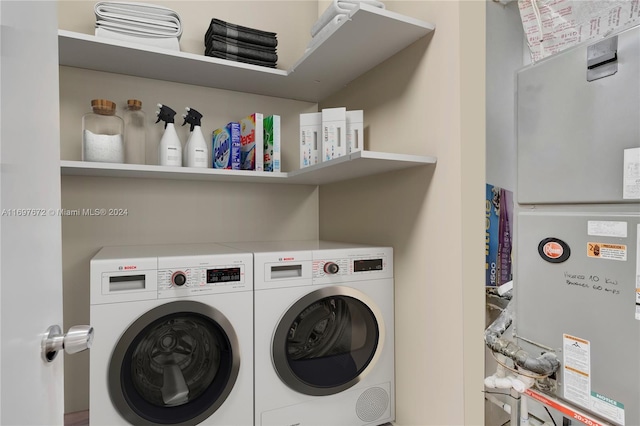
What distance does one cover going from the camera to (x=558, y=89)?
1.33 metres

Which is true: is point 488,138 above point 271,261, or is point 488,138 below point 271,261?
above

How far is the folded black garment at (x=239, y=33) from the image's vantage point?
1835 mm

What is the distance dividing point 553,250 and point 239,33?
173 cm

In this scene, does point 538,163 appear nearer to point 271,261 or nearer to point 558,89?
point 558,89

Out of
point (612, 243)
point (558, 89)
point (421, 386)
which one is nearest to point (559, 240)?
point (612, 243)

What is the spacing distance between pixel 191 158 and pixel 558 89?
1.57 metres

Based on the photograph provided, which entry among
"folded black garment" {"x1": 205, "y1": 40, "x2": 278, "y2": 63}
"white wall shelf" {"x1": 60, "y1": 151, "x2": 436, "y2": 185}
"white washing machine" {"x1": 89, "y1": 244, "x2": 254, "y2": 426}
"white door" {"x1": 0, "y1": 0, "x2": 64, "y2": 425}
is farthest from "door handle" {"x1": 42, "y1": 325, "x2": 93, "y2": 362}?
"folded black garment" {"x1": 205, "y1": 40, "x2": 278, "y2": 63}

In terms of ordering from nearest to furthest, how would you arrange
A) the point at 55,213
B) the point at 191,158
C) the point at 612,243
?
the point at 55,213 → the point at 612,243 → the point at 191,158

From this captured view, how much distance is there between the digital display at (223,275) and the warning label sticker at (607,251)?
1245 mm

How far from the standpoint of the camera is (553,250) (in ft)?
4.42

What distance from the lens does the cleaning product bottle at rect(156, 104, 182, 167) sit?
1755mm

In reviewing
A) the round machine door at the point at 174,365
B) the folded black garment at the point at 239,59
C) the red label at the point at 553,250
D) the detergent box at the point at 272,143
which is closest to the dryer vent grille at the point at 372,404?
the round machine door at the point at 174,365

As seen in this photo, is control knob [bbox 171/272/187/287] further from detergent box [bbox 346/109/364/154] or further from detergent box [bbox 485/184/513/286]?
detergent box [bbox 485/184/513/286]

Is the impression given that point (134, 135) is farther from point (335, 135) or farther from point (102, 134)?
point (335, 135)
